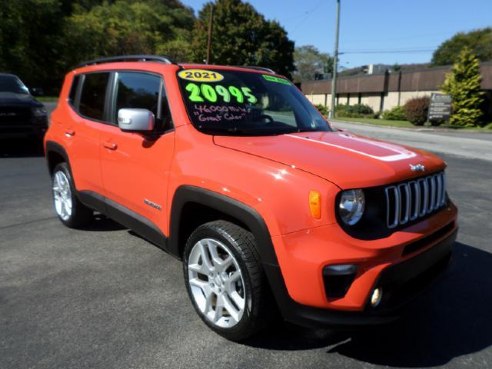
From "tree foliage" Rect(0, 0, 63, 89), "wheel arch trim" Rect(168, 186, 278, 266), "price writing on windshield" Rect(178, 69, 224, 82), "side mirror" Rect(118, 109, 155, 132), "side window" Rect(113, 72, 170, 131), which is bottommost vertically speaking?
"wheel arch trim" Rect(168, 186, 278, 266)

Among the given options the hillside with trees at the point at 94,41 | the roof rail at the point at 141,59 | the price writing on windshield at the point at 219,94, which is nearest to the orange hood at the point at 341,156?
the price writing on windshield at the point at 219,94

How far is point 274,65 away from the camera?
5372cm

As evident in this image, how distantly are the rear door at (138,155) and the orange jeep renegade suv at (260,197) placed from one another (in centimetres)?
1

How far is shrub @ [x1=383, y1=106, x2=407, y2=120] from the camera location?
114 feet

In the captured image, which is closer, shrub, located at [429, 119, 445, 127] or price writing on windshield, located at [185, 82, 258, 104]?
price writing on windshield, located at [185, 82, 258, 104]

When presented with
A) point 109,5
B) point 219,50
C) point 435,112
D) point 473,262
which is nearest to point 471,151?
point 473,262

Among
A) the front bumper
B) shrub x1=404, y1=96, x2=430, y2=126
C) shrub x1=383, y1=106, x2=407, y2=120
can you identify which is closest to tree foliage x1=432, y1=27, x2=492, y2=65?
shrub x1=383, y1=106, x2=407, y2=120

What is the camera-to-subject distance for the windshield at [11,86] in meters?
10.3

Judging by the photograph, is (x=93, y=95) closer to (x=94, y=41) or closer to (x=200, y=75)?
(x=200, y=75)

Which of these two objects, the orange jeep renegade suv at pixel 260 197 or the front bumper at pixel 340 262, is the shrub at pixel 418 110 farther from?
the front bumper at pixel 340 262

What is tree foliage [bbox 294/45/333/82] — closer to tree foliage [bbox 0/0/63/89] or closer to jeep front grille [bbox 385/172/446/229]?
tree foliage [bbox 0/0/63/89]

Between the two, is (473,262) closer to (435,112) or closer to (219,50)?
(435,112)

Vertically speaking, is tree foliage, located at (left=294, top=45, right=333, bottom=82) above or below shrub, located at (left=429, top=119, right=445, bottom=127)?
above

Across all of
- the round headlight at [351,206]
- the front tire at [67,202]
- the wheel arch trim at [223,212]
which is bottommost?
the front tire at [67,202]
